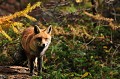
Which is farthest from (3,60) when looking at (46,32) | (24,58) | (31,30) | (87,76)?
(87,76)

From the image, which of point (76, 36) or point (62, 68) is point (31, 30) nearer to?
point (62, 68)

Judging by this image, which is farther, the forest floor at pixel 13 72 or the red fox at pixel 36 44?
the forest floor at pixel 13 72

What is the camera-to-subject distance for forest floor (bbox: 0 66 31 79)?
8742 millimetres

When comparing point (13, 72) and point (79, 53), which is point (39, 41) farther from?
point (79, 53)

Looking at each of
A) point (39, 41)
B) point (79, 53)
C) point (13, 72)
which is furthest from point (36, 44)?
point (79, 53)

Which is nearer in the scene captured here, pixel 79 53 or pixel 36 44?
pixel 36 44

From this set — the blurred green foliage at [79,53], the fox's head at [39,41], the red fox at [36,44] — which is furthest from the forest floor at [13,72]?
the fox's head at [39,41]

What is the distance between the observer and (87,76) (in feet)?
30.3

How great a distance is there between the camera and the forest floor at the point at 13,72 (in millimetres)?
8742

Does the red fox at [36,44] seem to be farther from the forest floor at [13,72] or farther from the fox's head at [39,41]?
the forest floor at [13,72]

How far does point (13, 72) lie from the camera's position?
897 centimetres

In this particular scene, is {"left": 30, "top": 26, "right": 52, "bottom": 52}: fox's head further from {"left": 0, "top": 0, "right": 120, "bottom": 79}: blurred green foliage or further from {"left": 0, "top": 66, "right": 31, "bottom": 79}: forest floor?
{"left": 0, "top": 66, "right": 31, "bottom": 79}: forest floor

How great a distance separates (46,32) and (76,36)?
3.35 m

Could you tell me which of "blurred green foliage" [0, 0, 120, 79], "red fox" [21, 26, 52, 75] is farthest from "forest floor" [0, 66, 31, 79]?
"blurred green foliage" [0, 0, 120, 79]
